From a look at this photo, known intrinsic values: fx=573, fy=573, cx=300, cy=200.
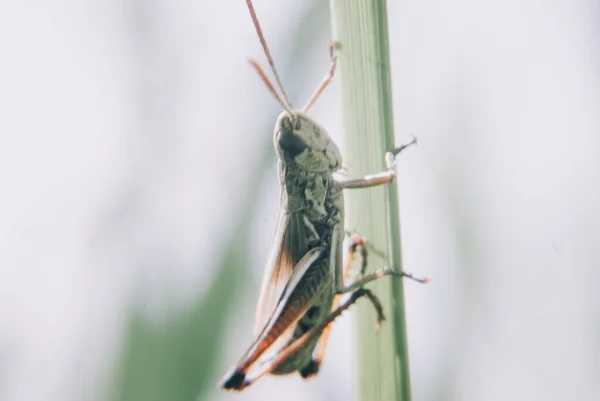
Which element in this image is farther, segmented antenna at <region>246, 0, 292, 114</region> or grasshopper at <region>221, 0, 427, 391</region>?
grasshopper at <region>221, 0, 427, 391</region>

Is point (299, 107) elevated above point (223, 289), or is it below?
above

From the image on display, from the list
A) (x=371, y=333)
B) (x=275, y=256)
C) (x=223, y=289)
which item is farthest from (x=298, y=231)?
(x=371, y=333)

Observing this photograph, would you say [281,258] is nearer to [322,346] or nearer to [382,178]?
[322,346]

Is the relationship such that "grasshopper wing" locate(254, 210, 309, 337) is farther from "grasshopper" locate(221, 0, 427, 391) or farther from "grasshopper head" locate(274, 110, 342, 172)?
"grasshopper head" locate(274, 110, 342, 172)

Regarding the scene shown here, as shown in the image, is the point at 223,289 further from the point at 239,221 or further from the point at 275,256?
the point at 275,256

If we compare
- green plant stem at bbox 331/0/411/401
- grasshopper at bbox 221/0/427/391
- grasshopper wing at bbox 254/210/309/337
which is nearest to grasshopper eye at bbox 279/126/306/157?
grasshopper at bbox 221/0/427/391

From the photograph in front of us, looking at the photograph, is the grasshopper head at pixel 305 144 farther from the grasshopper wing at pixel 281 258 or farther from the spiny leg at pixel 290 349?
the spiny leg at pixel 290 349

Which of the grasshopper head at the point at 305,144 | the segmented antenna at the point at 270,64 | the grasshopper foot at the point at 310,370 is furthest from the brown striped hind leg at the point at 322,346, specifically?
the segmented antenna at the point at 270,64

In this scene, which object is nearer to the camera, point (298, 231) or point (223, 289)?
point (223, 289)
